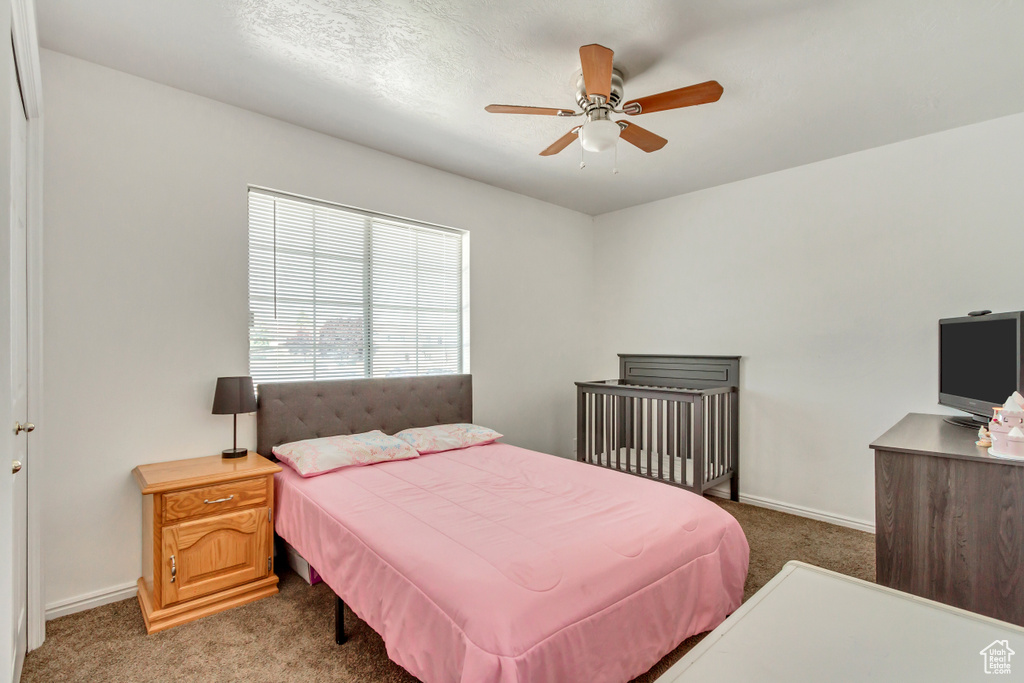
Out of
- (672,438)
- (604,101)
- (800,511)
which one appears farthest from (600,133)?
(800,511)

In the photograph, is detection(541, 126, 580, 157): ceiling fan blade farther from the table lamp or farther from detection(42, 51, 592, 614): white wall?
the table lamp

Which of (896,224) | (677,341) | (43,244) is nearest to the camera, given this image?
(43,244)

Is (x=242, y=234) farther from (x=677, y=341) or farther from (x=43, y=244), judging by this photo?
(x=677, y=341)

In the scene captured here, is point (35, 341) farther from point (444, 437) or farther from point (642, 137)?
point (642, 137)

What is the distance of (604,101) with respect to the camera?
2.12 m

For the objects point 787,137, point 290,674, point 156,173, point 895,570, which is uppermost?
point 787,137

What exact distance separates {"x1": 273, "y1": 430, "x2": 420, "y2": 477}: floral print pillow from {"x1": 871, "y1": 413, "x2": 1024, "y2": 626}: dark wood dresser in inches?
97.6

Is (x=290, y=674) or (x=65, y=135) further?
(x=65, y=135)

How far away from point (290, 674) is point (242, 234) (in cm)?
228

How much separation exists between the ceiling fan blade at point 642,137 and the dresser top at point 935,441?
5.85 ft

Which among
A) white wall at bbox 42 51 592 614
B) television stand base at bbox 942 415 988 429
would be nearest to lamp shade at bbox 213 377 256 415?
white wall at bbox 42 51 592 614

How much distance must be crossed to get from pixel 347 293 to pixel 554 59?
201cm

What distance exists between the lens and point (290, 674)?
6.12 feet

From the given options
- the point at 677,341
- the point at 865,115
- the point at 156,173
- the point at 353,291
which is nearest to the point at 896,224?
the point at 865,115
